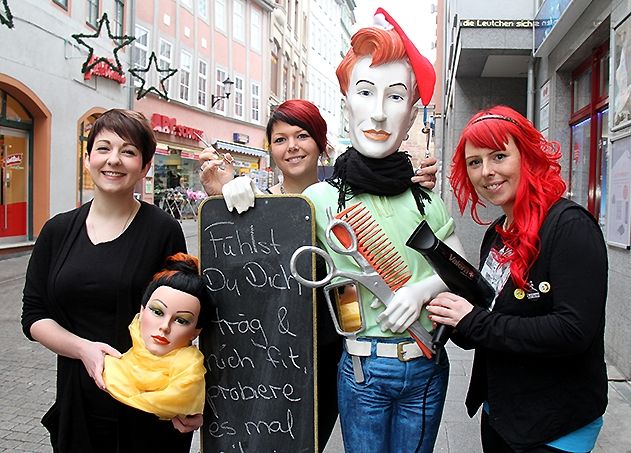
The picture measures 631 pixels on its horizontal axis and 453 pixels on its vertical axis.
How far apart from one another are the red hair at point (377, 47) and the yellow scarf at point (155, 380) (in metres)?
1.14

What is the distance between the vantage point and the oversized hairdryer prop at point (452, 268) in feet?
5.53

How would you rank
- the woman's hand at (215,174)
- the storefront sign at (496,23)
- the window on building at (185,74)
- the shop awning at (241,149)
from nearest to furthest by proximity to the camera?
the woman's hand at (215,174) → the storefront sign at (496,23) → the window on building at (185,74) → the shop awning at (241,149)

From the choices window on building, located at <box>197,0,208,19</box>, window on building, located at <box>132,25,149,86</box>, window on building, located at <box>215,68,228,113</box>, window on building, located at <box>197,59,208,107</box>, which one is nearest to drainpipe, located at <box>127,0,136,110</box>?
window on building, located at <box>132,25,149,86</box>

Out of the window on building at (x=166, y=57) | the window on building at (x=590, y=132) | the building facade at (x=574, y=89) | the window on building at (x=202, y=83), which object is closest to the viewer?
the building facade at (x=574, y=89)

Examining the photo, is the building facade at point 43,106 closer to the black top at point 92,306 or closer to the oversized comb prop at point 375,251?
the black top at point 92,306

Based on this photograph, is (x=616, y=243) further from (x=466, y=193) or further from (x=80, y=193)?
(x=80, y=193)

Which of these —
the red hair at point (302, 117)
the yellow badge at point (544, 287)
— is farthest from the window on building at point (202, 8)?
the yellow badge at point (544, 287)

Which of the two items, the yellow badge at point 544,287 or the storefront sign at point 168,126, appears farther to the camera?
the storefront sign at point 168,126

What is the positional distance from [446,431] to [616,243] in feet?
6.45

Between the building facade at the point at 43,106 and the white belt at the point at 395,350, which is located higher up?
the building facade at the point at 43,106

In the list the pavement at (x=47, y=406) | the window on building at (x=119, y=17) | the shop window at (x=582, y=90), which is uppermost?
the window on building at (x=119, y=17)

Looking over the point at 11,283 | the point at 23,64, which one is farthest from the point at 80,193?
the point at 11,283

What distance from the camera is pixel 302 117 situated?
2.42 m

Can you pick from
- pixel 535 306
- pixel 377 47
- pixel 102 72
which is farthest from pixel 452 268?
pixel 102 72
